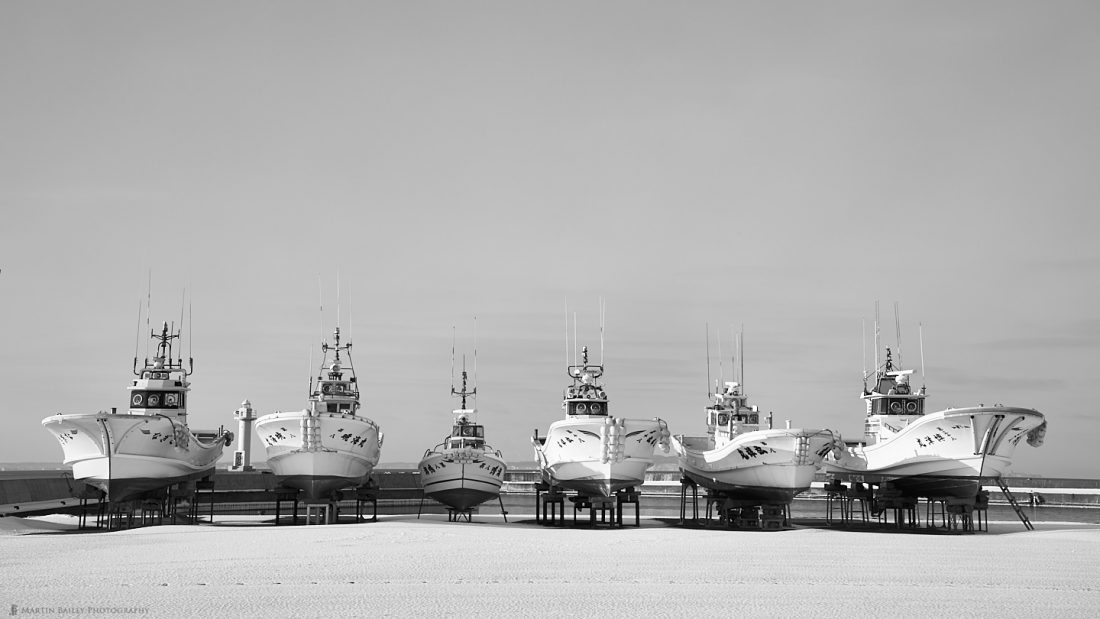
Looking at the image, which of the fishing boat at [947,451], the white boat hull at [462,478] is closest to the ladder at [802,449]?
the fishing boat at [947,451]

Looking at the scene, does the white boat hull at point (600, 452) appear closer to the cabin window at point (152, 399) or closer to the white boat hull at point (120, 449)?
the white boat hull at point (120, 449)

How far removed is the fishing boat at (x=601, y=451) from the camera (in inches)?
1663

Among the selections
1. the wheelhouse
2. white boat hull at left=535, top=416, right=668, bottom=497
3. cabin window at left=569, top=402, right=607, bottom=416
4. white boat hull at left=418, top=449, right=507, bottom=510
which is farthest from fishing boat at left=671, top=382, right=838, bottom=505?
the wheelhouse

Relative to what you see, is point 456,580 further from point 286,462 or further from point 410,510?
point 410,510

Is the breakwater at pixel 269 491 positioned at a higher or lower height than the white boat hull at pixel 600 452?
lower

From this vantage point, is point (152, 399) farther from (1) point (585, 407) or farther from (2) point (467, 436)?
(1) point (585, 407)

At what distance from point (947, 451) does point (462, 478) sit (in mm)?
20426

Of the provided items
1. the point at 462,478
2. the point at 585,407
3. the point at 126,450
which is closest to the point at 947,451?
the point at 585,407

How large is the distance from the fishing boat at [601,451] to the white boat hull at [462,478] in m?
3.64

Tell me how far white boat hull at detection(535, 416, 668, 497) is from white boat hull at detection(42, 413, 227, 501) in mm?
15482

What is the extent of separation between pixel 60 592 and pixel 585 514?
44700mm

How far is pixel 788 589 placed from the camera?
1967cm

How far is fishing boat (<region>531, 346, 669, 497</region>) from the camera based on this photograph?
4225 centimetres

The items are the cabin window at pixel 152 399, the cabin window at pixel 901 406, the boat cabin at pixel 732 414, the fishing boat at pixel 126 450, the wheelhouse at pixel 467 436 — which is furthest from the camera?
the wheelhouse at pixel 467 436
